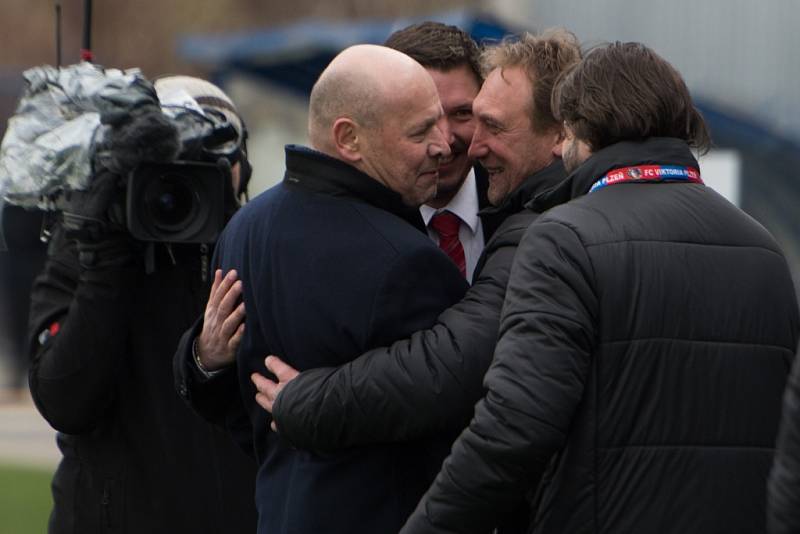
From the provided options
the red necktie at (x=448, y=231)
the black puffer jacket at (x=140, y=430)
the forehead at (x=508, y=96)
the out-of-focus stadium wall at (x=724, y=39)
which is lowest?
the out-of-focus stadium wall at (x=724, y=39)

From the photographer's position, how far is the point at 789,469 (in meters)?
2.45

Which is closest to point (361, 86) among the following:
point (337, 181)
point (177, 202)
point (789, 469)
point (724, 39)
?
point (337, 181)

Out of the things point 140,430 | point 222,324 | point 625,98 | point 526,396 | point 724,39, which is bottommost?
point 724,39

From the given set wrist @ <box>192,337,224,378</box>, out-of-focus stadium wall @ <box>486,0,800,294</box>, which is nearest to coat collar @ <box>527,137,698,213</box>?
wrist @ <box>192,337,224,378</box>

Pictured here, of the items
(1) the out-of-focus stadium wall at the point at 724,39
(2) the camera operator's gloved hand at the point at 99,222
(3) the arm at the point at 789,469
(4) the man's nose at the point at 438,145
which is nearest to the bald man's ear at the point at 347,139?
(4) the man's nose at the point at 438,145

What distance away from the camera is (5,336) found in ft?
50.1

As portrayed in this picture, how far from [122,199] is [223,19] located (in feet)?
71.6

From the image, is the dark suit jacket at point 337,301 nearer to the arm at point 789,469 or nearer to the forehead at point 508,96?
the forehead at point 508,96

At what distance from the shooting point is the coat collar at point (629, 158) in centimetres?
319

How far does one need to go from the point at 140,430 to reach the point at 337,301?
3.26 feet

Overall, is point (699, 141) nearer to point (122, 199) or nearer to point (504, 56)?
point (504, 56)

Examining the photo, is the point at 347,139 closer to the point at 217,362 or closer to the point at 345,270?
the point at 345,270

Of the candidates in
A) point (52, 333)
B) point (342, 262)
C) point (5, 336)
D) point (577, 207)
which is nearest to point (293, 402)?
point (342, 262)

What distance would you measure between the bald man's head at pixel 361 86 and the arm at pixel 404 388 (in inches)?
19.0
